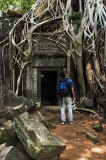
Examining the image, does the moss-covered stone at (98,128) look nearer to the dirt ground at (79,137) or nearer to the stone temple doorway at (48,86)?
the dirt ground at (79,137)

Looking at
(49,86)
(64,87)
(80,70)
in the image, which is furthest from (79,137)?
(49,86)

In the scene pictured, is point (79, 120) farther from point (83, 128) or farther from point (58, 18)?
point (58, 18)

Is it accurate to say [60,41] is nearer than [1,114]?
No

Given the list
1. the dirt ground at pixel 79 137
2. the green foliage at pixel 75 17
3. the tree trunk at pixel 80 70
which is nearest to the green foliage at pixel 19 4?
the green foliage at pixel 75 17

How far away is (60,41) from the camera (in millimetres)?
10109

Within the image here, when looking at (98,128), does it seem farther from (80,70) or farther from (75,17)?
(75,17)

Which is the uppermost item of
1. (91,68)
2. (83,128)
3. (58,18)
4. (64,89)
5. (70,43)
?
(58,18)

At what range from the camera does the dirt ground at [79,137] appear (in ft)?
19.5

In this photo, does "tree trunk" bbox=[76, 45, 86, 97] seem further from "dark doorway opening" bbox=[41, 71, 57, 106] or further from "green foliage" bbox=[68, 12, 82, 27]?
"dark doorway opening" bbox=[41, 71, 57, 106]

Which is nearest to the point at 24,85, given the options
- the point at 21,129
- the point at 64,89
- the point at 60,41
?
the point at 60,41

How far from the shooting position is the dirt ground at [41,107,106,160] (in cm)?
595

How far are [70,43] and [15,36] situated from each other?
1924 mm

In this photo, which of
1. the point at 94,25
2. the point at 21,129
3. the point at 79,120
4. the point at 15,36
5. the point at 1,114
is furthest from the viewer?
the point at 15,36

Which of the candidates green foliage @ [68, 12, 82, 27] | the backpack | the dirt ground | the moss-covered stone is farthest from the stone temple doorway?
the moss-covered stone
